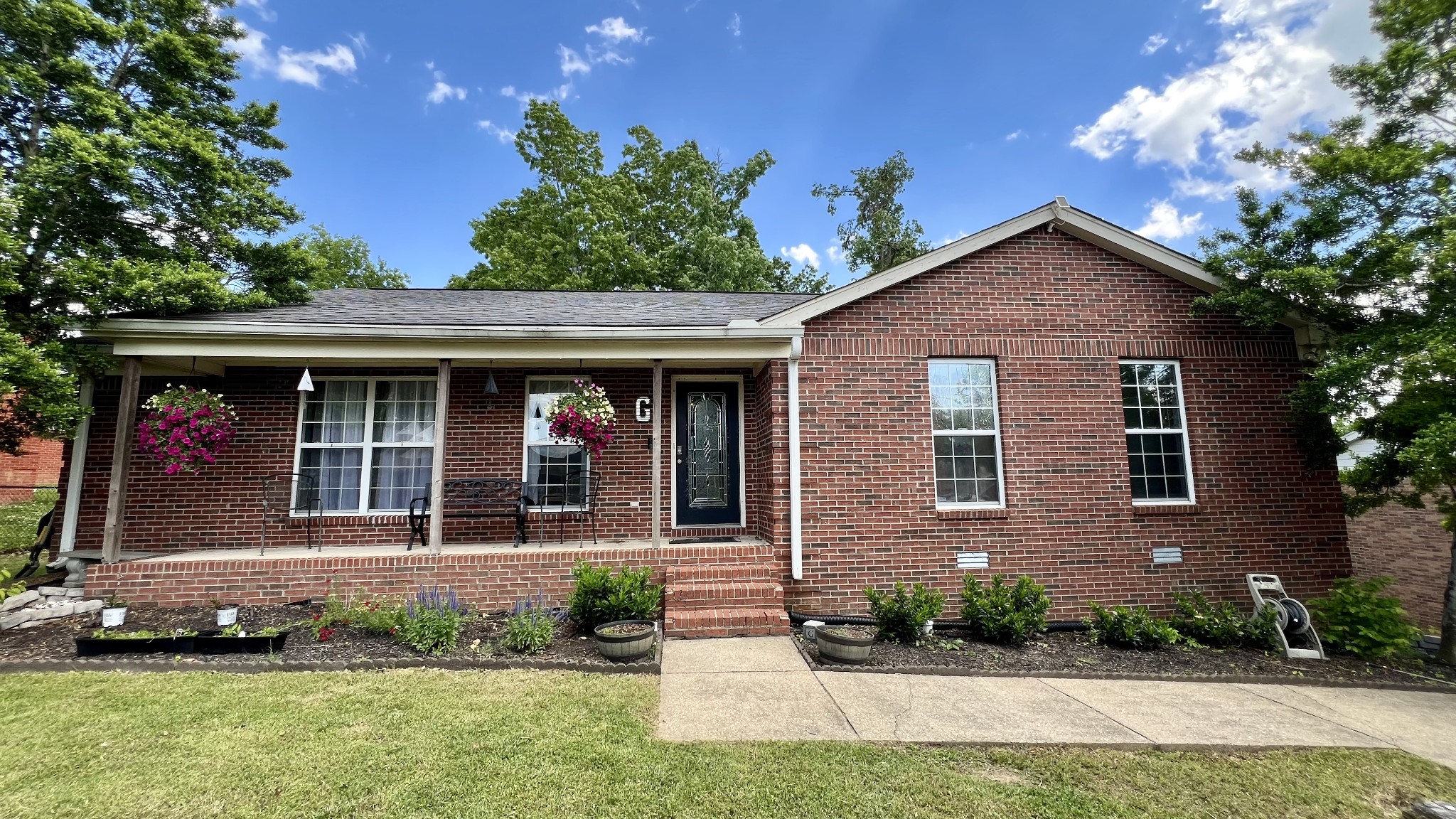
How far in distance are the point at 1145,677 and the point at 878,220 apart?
2472 centimetres

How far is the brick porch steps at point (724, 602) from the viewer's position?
584 centimetres

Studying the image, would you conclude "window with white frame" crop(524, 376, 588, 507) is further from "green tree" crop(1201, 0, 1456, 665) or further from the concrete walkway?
"green tree" crop(1201, 0, 1456, 665)

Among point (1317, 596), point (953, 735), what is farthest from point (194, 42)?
point (1317, 596)

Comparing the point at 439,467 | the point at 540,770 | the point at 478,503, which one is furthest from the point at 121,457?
the point at 540,770

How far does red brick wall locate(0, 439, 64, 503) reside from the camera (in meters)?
14.5

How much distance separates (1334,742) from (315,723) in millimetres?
6883

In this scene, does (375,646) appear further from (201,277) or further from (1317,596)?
(1317,596)

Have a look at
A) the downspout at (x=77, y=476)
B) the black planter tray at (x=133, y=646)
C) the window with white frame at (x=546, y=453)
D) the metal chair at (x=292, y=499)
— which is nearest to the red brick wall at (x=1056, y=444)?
the window with white frame at (x=546, y=453)

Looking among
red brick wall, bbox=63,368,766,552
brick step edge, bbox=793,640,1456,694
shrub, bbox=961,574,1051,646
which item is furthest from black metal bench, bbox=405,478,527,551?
shrub, bbox=961,574,1051,646

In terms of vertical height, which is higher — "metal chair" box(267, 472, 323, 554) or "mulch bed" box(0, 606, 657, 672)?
"metal chair" box(267, 472, 323, 554)

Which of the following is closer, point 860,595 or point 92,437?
point 860,595

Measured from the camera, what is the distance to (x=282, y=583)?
20.0 feet

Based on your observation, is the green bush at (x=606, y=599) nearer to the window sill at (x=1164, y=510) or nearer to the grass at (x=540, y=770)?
the grass at (x=540, y=770)

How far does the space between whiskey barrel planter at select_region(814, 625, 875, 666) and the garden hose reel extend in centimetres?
449
